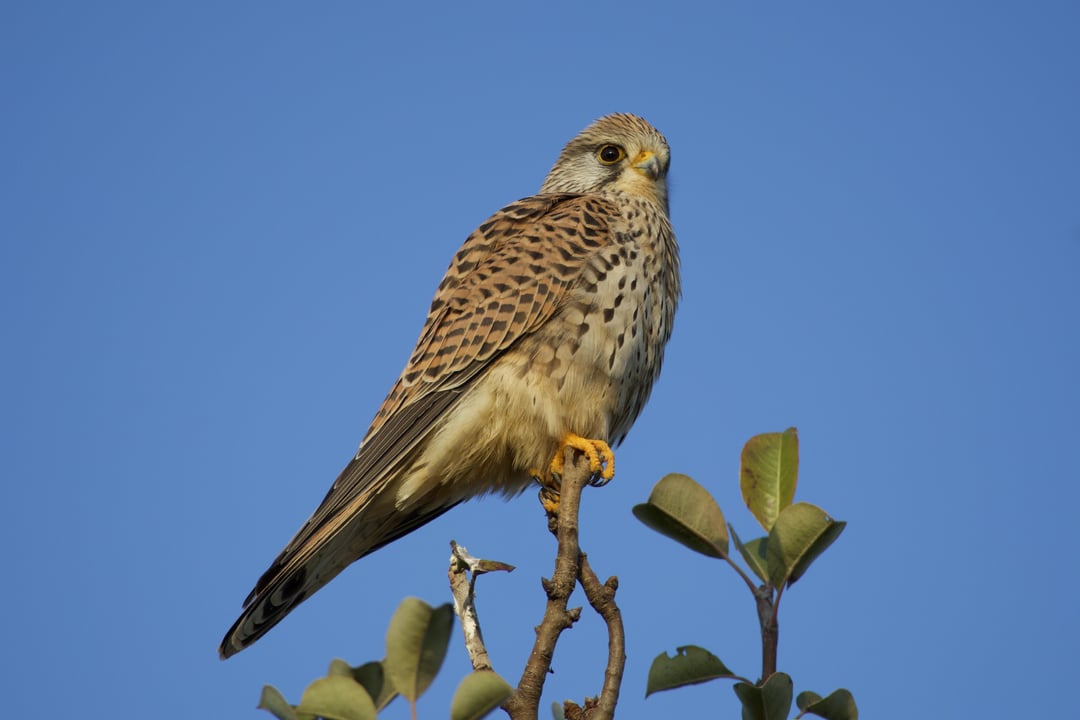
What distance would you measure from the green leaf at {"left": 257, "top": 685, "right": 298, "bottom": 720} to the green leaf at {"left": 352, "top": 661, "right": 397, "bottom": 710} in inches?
6.8

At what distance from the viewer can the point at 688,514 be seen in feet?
6.43

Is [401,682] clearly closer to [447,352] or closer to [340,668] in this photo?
[340,668]

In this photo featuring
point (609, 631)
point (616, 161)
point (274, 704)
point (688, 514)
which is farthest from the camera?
point (616, 161)

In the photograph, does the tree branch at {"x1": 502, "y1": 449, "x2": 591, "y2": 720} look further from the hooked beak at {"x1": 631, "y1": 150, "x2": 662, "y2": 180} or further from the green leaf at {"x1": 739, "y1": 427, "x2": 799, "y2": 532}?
the hooked beak at {"x1": 631, "y1": 150, "x2": 662, "y2": 180}

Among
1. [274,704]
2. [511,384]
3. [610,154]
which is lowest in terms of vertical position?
[274,704]

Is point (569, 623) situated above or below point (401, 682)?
above

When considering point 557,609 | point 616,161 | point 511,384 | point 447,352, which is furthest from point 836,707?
point 616,161

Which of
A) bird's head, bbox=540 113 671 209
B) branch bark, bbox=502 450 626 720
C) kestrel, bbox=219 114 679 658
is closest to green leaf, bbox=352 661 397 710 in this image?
branch bark, bbox=502 450 626 720

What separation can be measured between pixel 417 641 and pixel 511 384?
2492mm

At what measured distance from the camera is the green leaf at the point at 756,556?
1859 mm

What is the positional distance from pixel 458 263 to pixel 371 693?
310 centimetres

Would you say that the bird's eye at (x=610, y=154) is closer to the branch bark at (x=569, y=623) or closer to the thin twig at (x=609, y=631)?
the branch bark at (x=569, y=623)

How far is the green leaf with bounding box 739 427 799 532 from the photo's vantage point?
1.97 m

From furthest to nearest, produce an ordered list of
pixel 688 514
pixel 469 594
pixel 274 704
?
pixel 469 594 → pixel 688 514 → pixel 274 704
